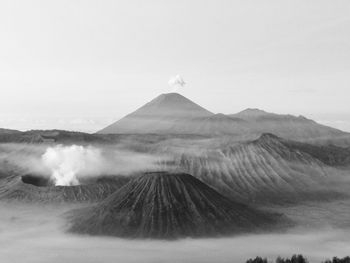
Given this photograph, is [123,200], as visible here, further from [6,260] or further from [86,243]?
[6,260]

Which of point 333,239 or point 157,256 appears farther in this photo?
point 333,239

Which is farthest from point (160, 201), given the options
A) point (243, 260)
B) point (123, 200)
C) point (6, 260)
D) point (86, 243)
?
point (6, 260)

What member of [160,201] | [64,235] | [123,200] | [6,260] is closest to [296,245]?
[160,201]

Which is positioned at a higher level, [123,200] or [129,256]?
[123,200]

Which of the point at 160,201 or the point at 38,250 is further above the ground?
the point at 160,201

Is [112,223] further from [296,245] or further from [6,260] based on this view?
[296,245]

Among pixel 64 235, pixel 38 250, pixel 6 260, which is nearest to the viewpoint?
pixel 6 260

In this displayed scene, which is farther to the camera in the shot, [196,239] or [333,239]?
[333,239]

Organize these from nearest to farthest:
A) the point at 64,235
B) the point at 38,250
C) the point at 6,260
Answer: the point at 6,260 < the point at 38,250 < the point at 64,235
